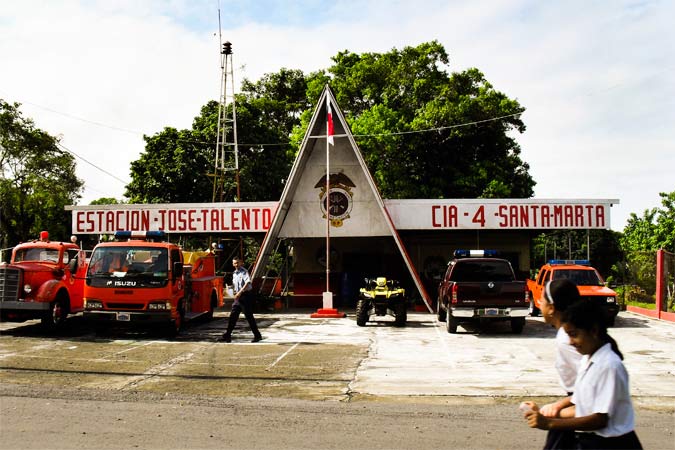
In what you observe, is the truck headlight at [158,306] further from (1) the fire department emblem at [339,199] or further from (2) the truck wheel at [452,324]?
(1) the fire department emblem at [339,199]

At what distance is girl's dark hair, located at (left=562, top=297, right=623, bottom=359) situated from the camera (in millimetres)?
3666

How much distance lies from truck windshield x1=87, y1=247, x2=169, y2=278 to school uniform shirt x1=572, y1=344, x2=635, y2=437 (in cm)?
1390

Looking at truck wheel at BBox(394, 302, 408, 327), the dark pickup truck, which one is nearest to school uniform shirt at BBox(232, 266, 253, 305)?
the dark pickup truck

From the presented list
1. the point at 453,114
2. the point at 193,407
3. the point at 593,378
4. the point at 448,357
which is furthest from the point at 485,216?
the point at 593,378

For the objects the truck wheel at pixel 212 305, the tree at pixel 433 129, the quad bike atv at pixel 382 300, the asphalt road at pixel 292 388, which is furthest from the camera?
the tree at pixel 433 129

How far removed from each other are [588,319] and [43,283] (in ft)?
52.7

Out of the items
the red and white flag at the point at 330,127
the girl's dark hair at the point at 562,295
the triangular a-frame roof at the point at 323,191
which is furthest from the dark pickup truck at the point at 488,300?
the girl's dark hair at the point at 562,295

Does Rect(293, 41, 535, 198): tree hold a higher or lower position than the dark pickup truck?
higher

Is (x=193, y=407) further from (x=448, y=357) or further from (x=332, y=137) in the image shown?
(x=332, y=137)

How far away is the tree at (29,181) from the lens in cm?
4406

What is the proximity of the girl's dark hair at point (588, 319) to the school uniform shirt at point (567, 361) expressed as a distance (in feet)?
1.90

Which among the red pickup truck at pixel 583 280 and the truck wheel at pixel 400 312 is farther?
the truck wheel at pixel 400 312

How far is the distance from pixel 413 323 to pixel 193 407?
42.4 ft

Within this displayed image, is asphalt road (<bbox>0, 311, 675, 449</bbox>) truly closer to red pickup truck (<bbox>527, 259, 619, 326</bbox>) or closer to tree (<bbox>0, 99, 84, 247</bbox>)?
red pickup truck (<bbox>527, 259, 619, 326</bbox>)
